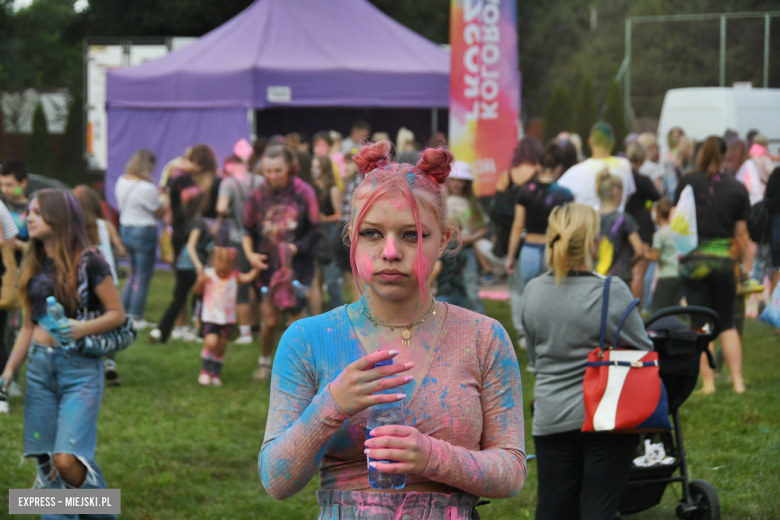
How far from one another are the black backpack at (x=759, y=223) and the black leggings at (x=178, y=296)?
229 inches

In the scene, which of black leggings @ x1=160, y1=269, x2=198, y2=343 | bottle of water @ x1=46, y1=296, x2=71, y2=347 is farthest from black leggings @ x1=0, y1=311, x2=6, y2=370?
bottle of water @ x1=46, y1=296, x2=71, y2=347

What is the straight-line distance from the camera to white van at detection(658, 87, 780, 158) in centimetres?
1589

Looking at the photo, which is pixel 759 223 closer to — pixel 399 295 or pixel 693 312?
pixel 693 312

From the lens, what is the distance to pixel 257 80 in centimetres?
1407

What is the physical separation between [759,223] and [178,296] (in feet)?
20.3

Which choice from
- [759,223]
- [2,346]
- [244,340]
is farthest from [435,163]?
[759,223]

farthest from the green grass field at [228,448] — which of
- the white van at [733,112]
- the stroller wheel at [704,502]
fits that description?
the white van at [733,112]

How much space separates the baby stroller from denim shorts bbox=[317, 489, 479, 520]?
234 centimetres

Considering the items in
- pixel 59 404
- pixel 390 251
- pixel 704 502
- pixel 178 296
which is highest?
pixel 390 251

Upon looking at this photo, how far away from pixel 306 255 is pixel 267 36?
28.4ft

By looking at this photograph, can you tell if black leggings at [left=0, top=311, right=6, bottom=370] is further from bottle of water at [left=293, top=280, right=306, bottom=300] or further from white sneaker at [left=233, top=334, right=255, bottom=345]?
white sneaker at [left=233, top=334, right=255, bottom=345]

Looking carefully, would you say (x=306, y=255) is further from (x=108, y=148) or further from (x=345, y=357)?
(x=108, y=148)

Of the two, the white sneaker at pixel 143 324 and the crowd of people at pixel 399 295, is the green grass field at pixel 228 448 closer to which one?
the crowd of people at pixel 399 295

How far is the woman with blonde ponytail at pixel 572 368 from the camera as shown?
3777 mm
